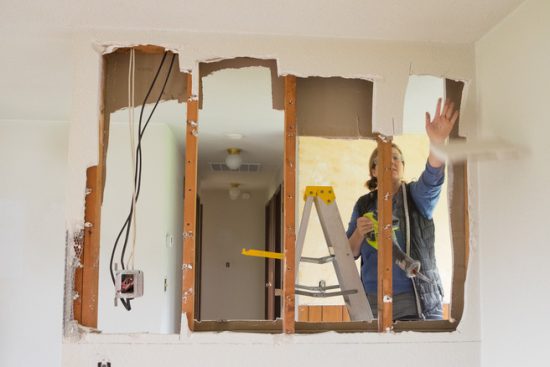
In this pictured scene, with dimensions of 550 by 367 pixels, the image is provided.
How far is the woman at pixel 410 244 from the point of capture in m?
2.91

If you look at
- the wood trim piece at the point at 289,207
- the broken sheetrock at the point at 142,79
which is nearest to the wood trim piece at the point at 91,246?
the broken sheetrock at the point at 142,79

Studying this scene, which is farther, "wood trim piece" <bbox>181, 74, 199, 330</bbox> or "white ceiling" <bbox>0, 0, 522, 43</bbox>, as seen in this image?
"wood trim piece" <bbox>181, 74, 199, 330</bbox>

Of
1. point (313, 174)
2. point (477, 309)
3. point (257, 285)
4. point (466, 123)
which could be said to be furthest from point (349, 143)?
point (257, 285)

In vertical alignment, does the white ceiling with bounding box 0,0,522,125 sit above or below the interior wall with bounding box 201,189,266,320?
above

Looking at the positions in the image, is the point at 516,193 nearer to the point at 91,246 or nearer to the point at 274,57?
the point at 274,57

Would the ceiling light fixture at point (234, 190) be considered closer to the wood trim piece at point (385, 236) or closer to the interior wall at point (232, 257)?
the interior wall at point (232, 257)

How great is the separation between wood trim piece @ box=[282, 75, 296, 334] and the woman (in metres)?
0.57

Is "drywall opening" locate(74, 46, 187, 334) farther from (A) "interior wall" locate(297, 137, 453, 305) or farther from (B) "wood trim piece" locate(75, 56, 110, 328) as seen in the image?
(A) "interior wall" locate(297, 137, 453, 305)

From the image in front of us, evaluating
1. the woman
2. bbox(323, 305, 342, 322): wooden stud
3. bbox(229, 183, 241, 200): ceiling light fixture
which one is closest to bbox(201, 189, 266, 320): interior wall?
bbox(229, 183, 241, 200): ceiling light fixture

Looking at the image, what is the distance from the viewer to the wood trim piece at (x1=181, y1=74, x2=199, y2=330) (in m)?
2.51

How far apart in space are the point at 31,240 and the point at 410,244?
9.68 feet

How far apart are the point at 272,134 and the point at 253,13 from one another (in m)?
2.34

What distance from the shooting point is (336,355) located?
2.54m

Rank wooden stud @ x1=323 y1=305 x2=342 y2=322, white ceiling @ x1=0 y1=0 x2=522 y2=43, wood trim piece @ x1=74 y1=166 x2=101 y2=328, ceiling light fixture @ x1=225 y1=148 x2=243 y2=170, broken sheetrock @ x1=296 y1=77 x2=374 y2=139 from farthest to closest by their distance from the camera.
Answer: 1. ceiling light fixture @ x1=225 y1=148 x2=243 y2=170
2. wooden stud @ x1=323 y1=305 x2=342 y2=322
3. broken sheetrock @ x1=296 y1=77 x2=374 y2=139
4. wood trim piece @ x1=74 y1=166 x2=101 y2=328
5. white ceiling @ x1=0 y1=0 x2=522 y2=43
